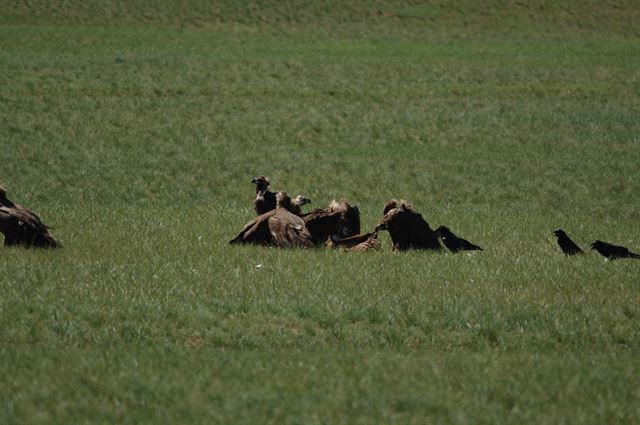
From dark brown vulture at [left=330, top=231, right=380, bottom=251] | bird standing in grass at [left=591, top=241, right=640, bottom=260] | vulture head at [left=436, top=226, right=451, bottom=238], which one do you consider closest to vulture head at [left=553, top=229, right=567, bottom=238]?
bird standing in grass at [left=591, top=241, right=640, bottom=260]

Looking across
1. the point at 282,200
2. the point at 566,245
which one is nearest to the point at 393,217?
the point at 282,200

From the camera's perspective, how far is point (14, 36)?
5025 centimetres

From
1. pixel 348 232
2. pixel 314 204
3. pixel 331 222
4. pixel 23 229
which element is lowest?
pixel 314 204

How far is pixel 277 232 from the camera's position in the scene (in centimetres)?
1584

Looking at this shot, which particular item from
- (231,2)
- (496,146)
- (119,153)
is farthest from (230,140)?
(231,2)

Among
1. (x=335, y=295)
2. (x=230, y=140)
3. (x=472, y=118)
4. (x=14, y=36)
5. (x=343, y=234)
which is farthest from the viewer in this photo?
(x=14, y=36)

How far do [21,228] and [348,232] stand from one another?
201 inches

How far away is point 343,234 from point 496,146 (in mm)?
15920

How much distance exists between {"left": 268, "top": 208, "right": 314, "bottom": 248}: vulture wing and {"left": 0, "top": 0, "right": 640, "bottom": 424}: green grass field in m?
0.47

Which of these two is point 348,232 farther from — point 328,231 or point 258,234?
point 258,234

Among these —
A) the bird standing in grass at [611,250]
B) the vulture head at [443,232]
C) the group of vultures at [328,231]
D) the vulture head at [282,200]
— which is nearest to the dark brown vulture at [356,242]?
the group of vultures at [328,231]

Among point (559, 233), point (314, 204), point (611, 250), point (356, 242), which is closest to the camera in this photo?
point (611, 250)

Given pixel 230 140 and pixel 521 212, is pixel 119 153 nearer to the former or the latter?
pixel 230 140

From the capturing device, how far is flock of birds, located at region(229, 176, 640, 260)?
1553 cm
